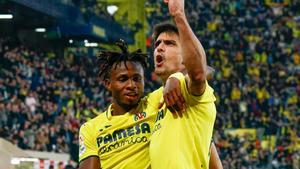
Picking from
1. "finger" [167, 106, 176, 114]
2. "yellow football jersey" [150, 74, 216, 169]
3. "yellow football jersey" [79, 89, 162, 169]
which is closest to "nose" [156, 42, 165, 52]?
"yellow football jersey" [150, 74, 216, 169]

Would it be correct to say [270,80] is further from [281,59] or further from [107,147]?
[107,147]

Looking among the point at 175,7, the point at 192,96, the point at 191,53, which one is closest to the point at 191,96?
the point at 192,96

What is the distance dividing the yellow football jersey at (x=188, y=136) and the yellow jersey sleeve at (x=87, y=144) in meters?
0.71

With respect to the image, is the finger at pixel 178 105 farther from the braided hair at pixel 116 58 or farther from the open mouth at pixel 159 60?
the braided hair at pixel 116 58

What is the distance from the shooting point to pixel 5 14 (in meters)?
23.8

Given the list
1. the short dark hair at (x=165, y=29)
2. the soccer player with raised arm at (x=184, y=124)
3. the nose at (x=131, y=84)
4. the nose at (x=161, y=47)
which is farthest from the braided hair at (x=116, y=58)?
the soccer player with raised arm at (x=184, y=124)

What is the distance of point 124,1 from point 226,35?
216 inches

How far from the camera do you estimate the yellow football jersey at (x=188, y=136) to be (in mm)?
4410

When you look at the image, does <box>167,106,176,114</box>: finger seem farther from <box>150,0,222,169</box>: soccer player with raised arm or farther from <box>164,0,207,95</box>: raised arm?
<box>164,0,207,95</box>: raised arm

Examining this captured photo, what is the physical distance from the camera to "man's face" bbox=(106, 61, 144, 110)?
5074mm

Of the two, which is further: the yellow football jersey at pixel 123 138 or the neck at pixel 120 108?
the neck at pixel 120 108

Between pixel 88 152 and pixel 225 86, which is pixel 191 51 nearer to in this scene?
pixel 88 152

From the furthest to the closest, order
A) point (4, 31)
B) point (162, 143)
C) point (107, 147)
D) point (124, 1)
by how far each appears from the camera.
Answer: point (124, 1)
point (4, 31)
point (107, 147)
point (162, 143)

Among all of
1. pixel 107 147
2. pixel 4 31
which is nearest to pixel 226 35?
pixel 4 31
